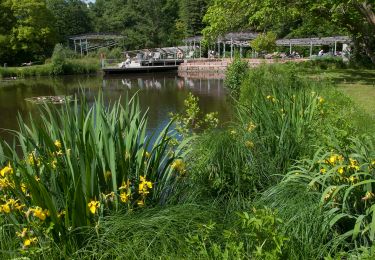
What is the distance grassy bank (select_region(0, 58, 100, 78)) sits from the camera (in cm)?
3412

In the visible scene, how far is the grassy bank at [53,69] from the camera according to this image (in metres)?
34.1

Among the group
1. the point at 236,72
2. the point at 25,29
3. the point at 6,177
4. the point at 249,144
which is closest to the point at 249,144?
the point at 249,144

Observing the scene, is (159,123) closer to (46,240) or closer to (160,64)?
(46,240)

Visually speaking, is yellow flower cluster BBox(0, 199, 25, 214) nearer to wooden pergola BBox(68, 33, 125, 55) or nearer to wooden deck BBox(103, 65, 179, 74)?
wooden deck BBox(103, 65, 179, 74)

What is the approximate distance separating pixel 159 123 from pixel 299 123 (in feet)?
35.0

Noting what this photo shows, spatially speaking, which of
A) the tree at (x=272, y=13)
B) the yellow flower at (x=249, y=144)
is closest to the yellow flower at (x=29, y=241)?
the yellow flower at (x=249, y=144)

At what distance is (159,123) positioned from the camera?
14.3 meters

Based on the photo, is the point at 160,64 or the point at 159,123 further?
the point at 160,64

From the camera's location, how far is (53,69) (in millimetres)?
35250

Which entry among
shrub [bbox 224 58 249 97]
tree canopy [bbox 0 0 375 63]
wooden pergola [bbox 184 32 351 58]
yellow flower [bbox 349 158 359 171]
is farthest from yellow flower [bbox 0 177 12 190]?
wooden pergola [bbox 184 32 351 58]

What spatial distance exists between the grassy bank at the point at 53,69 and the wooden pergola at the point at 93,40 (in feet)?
26.0

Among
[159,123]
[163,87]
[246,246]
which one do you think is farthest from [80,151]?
[163,87]

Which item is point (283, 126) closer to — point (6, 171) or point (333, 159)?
point (333, 159)

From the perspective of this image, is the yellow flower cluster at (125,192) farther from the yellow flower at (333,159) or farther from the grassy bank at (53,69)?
the grassy bank at (53,69)
